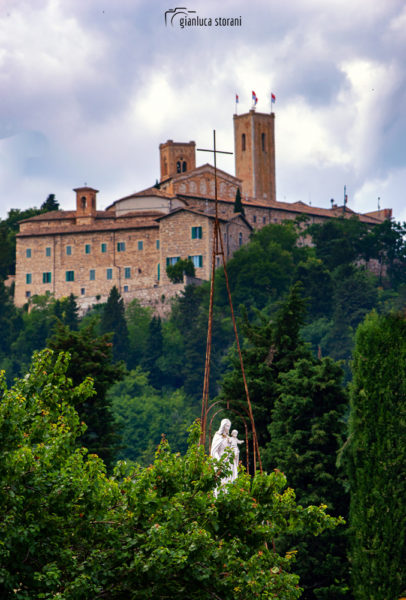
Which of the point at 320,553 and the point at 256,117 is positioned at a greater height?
the point at 256,117

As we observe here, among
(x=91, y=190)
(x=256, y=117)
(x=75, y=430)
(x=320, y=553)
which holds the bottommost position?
(x=320, y=553)

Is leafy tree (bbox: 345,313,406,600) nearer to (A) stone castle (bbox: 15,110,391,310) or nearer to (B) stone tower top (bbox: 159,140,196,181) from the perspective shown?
(A) stone castle (bbox: 15,110,391,310)

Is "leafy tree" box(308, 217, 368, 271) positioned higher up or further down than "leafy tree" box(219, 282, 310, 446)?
higher up

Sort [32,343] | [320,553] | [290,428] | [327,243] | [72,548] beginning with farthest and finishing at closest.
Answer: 1. [327,243]
2. [32,343]
3. [290,428]
4. [320,553]
5. [72,548]

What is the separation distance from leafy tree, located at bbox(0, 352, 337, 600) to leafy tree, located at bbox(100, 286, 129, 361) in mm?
56410

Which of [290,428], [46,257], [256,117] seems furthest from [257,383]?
[256,117]

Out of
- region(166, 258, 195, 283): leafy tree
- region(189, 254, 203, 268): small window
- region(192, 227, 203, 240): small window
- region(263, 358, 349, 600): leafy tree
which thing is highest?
region(192, 227, 203, 240): small window

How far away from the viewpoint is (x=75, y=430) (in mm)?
11805

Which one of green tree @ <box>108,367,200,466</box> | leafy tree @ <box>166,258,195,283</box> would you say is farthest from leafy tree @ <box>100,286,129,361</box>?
leafy tree @ <box>166,258,195,283</box>

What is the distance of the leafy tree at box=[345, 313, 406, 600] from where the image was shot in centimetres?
1958

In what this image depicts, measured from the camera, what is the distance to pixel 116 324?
68875 millimetres

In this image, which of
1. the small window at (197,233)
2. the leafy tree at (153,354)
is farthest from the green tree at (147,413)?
the small window at (197,233)

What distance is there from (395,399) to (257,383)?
6.07m

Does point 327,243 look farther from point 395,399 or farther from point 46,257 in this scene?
point 395,399
